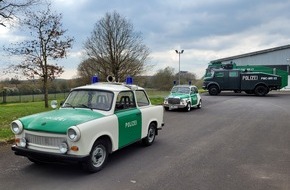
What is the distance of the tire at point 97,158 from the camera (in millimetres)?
5597

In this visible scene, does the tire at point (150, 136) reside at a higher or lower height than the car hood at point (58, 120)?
lower

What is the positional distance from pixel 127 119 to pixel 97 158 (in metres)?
1.22

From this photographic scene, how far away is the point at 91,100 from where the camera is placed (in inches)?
265

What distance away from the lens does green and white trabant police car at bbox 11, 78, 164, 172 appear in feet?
17.6

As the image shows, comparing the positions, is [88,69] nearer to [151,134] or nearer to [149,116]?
[151,134]

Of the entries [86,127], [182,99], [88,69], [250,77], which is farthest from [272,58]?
[86,127]

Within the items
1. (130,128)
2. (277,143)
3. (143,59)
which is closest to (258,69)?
(143,59)

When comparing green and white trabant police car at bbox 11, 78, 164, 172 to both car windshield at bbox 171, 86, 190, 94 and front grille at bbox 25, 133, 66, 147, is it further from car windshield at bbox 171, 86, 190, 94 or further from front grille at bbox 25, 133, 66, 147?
car windshield at bbox 171, 86, 190, 94

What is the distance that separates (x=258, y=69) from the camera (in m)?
34.8

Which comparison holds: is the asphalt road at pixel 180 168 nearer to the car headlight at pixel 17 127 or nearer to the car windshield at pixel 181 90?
the car headlight at pixel 17 127

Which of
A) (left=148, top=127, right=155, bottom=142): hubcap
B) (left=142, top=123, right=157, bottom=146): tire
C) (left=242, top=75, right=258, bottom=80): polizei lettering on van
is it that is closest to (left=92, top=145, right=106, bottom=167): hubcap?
(left=142, top=123, right=157, bottom=146): tire

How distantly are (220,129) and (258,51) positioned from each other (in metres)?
40.7

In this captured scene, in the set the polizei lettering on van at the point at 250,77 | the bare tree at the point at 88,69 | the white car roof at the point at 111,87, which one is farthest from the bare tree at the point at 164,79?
the white car roof at the point at 111,87

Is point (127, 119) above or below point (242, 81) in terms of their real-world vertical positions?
below
